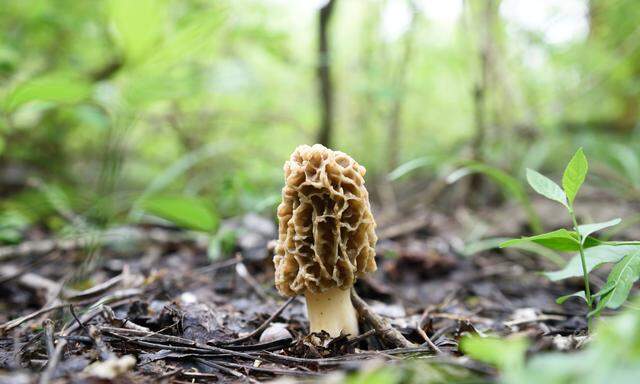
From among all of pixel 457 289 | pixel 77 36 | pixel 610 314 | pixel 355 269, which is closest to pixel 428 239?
pixel 457 289

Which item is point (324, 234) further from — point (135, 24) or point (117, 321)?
point (135, 24)

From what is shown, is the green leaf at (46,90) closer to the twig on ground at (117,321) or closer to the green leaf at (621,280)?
the twig on ground at (117,321)

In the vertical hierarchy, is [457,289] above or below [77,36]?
below

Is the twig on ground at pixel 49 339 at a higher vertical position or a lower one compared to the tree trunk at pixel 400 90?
lower

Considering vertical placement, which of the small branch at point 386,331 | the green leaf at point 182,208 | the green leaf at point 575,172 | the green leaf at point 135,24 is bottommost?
the small branch at point 386,331

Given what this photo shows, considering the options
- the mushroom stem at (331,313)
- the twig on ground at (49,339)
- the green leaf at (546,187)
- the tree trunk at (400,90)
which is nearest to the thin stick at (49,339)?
the twig on ground at (49,339)

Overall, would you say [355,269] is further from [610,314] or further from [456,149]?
[456,149]
